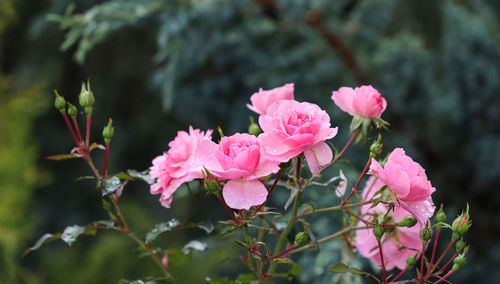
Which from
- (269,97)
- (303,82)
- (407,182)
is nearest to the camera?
(407,182)

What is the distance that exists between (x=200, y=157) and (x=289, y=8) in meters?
0.93

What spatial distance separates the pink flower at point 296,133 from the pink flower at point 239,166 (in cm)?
2

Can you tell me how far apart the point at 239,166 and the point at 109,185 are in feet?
0.48

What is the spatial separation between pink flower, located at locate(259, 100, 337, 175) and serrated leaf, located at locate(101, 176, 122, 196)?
158mm

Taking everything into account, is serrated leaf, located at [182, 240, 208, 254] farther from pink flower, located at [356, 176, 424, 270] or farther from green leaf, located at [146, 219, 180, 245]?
pink flower, located at [356, 176, 424, 270]

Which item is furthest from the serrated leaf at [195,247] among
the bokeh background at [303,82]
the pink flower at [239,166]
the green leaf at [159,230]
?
the bokeh background at [303,82]

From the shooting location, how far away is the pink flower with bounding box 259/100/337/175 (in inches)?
17.0

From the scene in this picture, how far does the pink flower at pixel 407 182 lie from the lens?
43 cm

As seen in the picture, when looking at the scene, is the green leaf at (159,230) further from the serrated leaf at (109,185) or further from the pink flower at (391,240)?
the pink flower at (391,240)

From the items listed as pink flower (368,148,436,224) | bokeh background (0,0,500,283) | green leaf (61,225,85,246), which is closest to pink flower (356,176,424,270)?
pink flower (368,148,436,224)

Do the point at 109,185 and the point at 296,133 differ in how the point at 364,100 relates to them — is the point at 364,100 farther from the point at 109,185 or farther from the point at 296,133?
the point at 109,185

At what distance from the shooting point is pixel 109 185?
49cm

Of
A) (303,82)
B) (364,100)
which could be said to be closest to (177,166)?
(364,100)

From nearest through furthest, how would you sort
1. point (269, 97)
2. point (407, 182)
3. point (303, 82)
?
1. point (407, 182)
2. point (269, 97)
3. point (303, 82)
